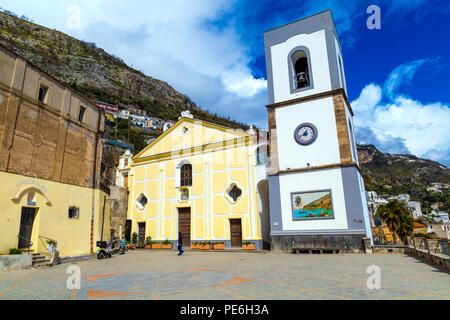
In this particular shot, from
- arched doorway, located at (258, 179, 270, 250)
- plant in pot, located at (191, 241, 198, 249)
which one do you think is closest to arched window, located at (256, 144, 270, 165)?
arched doorway, located at (258, 179, 270, 250)

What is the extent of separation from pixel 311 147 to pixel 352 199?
4281mm

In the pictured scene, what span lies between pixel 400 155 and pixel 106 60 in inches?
6152

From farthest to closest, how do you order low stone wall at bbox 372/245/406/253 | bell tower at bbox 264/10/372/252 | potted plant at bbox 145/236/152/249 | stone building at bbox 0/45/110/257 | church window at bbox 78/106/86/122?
potted plant at bbox 145/236/152/249 < church window at bbox 78/106/86/122 < bell tower at bbox 264/10/372/252 < low stone wall at bbox 372/245/406/253 < stone building at bbox 0/45/110/257

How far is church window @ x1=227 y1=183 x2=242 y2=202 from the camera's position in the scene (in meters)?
24.1

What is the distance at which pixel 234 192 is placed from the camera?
80.0ft

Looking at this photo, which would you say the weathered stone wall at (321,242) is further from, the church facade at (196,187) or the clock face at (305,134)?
the clock face at (305,134)

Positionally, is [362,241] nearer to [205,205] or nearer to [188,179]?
[205,205]

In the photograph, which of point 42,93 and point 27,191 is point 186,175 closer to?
point 42,93

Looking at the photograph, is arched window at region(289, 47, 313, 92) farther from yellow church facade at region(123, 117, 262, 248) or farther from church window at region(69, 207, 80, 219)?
church window at region(69, 207, 80, 219)

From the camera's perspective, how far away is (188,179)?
26.8 meters

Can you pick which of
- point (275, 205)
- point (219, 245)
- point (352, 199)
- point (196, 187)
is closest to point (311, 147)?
point (352, 199)

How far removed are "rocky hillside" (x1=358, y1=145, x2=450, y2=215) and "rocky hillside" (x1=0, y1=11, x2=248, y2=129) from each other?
7067 cm
